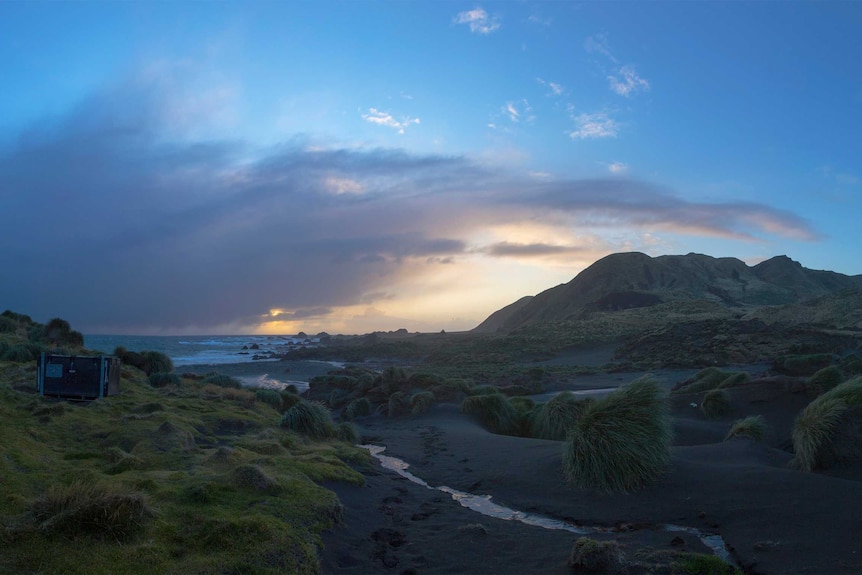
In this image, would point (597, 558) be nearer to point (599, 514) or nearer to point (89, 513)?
point (599, 514)

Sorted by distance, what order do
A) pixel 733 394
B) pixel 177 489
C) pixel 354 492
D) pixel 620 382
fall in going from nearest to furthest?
1. pixel 177 489
2. pixel 354 492
3. pixel 733 394
4. pixel 620 382

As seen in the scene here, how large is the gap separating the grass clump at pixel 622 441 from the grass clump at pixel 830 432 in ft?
7.09

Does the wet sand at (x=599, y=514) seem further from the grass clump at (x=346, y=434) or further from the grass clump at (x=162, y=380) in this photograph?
the grass clump at (x=162, y=380)

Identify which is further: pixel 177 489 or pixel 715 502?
pixel 715 502

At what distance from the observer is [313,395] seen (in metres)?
30.2

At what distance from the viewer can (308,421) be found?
16438 mm

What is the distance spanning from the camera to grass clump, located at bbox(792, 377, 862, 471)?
31.2 feet

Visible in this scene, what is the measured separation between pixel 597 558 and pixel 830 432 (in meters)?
5.97

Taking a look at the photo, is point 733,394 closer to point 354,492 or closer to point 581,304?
point 354,492

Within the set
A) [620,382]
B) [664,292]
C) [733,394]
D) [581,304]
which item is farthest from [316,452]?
[581,304]

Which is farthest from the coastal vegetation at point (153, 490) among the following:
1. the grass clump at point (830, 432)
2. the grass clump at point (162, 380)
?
the grass clump at point (830, 432)

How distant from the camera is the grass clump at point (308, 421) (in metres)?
16.2

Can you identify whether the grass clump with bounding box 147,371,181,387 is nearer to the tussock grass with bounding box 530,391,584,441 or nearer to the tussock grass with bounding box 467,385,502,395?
the tussock grass with bounding box 467,385,502,395

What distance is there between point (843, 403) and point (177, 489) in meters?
10.7
